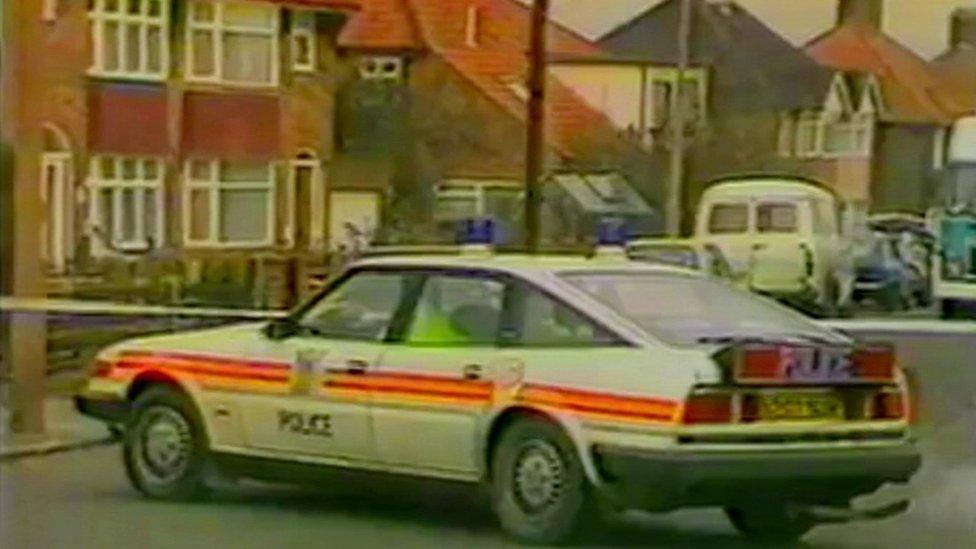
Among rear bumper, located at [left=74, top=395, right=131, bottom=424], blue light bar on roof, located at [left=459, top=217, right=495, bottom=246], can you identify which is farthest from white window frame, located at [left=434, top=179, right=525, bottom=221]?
rear bumper, located at [left=74, top=395, right=131, bottom=424]

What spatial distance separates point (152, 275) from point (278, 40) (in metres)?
1.86

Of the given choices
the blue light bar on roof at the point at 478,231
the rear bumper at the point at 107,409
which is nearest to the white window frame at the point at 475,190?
the blue light bar on roof at the point at 478,231

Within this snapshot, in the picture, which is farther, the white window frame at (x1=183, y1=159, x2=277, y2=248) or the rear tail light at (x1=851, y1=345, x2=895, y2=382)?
the white window frame at (x1=183, y1=159, x2=277, y2=248)

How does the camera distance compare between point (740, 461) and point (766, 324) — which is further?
point (766, 324)

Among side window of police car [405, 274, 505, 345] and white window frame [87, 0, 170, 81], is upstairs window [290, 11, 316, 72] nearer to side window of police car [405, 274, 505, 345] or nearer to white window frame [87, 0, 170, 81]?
white window frame [87, 0, 170, 81]

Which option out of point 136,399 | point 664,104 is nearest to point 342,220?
point 664,104

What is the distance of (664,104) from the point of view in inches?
662

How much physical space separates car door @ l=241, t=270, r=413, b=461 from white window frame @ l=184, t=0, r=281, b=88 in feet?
19.7

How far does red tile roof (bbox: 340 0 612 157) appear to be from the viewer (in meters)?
17.0

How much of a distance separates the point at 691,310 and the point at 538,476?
1185mm

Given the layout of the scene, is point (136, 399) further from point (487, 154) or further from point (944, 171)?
point (944, 171)

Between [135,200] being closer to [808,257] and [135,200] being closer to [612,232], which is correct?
[612,232]

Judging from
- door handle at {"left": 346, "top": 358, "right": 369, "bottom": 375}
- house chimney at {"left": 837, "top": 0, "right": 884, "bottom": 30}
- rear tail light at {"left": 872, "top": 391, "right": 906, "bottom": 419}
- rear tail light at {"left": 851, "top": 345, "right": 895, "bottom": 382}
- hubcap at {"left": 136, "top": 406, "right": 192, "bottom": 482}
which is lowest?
hubcap at {"left": 136, "top": 406, "right": 192, "bottom": 482}

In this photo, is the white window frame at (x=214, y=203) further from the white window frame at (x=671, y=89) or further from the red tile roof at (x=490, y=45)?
the white window frame at (x=671, y=89)
